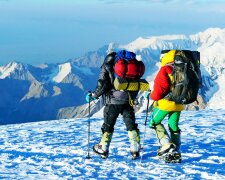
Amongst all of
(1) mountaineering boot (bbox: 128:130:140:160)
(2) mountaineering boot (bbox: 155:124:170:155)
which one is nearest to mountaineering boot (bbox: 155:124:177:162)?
(2) mountaineering boot (bbox: 155:124:170:155)

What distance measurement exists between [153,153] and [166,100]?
1.94 metres

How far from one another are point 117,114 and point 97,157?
1196 mm

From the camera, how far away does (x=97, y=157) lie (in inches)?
405

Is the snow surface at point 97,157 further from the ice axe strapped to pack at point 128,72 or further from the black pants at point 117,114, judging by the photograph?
the ice axe strapped to pack at point 128,72

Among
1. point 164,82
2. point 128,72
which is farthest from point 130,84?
point 164,82

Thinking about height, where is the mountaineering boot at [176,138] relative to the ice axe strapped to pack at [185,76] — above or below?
below

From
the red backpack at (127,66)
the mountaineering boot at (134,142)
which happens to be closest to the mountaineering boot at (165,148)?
the mountaineering boot at (134,142)

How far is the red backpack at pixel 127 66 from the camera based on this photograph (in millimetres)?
9386

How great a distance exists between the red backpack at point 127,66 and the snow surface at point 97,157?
2037mm

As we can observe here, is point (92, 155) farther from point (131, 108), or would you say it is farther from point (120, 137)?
point (120, 137)

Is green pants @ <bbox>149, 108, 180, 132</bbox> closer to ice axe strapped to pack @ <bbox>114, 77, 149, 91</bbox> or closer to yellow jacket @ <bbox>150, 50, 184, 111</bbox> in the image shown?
yellow jacket @ <bbox>150, 50, 184, 111</bbox>

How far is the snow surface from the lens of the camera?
884cm

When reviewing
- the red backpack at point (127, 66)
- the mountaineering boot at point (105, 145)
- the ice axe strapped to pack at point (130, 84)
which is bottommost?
the mountaineering boot at point (105, 145)

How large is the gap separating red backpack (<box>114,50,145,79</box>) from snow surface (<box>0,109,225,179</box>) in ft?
6.68
